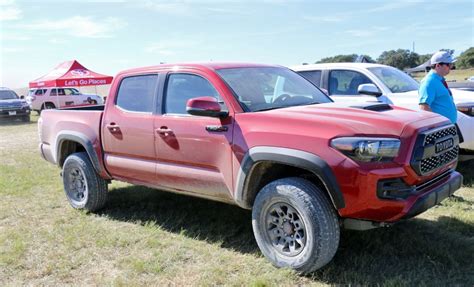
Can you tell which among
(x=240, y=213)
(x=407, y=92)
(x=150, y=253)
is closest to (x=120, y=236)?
(x=150, y=253)

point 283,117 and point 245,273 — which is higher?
point 283,117

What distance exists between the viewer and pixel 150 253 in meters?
4.45

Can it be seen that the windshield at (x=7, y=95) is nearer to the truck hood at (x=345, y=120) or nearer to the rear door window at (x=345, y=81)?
the rear door window at (x=345, y=81)

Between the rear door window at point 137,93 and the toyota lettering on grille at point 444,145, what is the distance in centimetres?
280

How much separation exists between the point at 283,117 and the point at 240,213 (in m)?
1.99

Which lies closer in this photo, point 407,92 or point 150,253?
point 150,253

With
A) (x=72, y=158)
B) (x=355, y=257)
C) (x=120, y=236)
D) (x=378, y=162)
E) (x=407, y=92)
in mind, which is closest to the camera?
(x=378, y=162)

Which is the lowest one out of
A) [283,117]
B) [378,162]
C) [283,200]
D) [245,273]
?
[245,273]

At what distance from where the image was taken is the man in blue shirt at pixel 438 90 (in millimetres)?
5535

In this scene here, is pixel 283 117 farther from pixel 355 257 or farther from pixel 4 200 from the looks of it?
pixel 4 200

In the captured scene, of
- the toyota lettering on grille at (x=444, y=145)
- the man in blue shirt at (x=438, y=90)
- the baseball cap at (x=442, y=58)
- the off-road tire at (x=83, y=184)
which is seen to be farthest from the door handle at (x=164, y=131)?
the baseball cap at (x=442, y=58)

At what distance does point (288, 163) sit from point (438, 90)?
2.88 m

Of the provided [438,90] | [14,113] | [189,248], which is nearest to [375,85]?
[438,90]

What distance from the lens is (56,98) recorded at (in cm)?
2445
